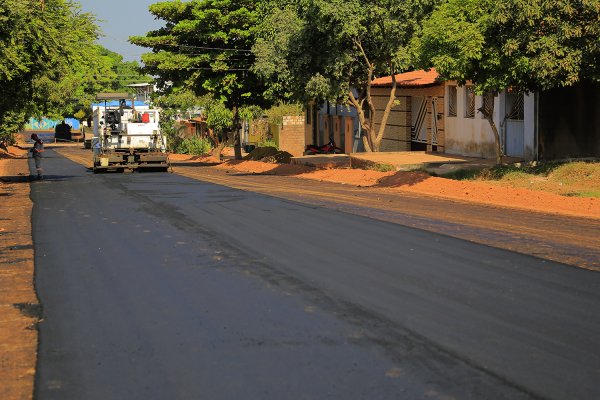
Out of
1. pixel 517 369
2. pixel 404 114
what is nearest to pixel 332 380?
pixel 517 369

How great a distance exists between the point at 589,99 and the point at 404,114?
1669 centimetres

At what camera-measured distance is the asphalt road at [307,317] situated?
286 inches

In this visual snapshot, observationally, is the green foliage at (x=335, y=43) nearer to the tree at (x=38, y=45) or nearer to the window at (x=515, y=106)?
the window at (x=515, y=106)

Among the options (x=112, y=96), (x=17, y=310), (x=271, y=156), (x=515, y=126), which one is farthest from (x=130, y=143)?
(x=17, y=310)

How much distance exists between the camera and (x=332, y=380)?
727 centimetres

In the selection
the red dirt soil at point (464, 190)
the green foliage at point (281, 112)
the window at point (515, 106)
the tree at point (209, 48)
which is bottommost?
the red dirt soil at point (464, 190)

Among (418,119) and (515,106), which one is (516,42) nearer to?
(515,106)

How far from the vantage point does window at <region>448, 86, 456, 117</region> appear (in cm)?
3882

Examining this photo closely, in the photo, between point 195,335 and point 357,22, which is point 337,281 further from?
point 357,22

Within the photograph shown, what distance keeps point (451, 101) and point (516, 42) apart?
15718mm

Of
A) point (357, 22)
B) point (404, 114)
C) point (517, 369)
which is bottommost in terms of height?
point (517, 369)

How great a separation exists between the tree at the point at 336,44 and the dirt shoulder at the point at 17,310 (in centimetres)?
1556

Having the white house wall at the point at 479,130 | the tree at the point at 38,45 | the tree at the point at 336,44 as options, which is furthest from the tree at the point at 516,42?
the tree at the point at 38,45

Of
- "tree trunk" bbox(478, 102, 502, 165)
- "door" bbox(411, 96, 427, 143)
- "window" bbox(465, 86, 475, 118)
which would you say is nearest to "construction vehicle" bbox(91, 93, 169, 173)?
"door" bbox(411, 96, 427, 143)
